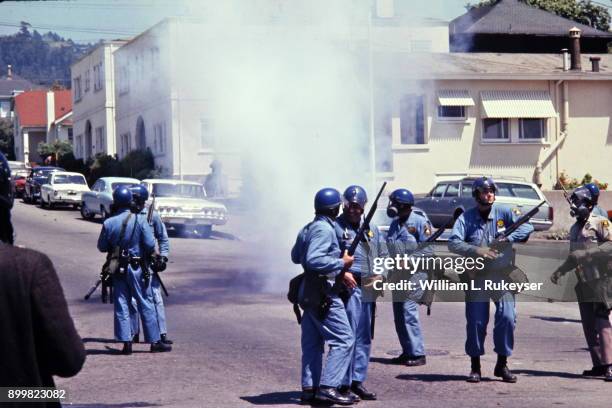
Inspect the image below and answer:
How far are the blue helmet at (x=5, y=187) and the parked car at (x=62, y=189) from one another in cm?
3222

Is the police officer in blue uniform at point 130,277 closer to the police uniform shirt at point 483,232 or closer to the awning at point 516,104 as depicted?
the police uniform shirt at point 483,232

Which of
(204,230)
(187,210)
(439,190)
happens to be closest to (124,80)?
(204,230)

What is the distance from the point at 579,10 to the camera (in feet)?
196

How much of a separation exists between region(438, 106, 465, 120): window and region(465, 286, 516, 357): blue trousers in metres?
26.8

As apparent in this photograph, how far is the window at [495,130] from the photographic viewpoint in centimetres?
3659

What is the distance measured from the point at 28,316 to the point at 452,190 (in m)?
25.5

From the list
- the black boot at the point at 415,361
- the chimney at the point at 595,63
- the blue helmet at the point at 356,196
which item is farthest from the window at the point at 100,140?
the blue helmet at the point at 356,196

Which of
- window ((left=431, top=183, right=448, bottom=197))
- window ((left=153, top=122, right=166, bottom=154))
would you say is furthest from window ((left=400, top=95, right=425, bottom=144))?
window ((left=153, top=122, right=166, bottom=154))

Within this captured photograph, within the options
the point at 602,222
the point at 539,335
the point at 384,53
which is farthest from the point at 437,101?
the point at 602,222

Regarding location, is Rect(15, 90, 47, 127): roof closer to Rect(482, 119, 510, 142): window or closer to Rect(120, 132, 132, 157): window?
Rect(120, 132, 132, 157): window

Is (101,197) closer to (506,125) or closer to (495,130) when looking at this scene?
(495,130)

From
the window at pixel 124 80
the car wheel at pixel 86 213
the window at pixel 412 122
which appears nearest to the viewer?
the car wheel at pixel 86 213

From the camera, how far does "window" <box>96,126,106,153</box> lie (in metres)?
48.4

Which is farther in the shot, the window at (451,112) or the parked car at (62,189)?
the window at (451,112)
